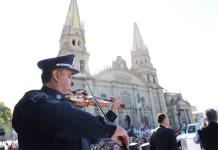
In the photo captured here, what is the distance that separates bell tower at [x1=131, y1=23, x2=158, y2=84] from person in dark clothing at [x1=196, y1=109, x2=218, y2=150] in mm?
41288

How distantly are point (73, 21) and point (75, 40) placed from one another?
386 centimetres

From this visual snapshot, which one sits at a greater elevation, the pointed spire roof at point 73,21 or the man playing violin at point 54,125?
the pointed spire roof at point 73,21

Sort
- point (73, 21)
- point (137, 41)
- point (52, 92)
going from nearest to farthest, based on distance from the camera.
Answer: point (52, 92), point (73, 21), point (137, 41)

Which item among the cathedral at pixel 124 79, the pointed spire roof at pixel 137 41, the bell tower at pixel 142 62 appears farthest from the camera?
the pointed spire roof at pixel 137 41

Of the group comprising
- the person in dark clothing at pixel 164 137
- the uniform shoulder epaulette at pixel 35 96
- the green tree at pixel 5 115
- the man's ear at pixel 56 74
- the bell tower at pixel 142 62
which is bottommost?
the person in dark clothing at pixel 164 137

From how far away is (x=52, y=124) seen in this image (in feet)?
4.01

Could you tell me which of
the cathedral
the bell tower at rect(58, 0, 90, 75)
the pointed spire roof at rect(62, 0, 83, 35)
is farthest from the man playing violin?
the pointed spire roof at rect(62, 0, 83, 35)

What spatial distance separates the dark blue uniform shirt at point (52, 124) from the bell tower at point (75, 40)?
3343 centimetres

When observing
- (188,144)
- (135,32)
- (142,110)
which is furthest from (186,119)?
(188,144)

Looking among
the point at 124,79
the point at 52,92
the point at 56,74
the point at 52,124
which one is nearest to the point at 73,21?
the point at 124,79

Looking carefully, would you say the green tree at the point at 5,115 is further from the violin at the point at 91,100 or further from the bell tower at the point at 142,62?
the violin at the point at 91,100

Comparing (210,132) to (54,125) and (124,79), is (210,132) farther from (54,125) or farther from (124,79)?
(124,79)

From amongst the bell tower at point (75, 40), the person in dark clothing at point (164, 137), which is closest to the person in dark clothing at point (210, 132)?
the person in dark clothing at point (164, 137)

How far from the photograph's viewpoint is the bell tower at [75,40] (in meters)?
35.2
